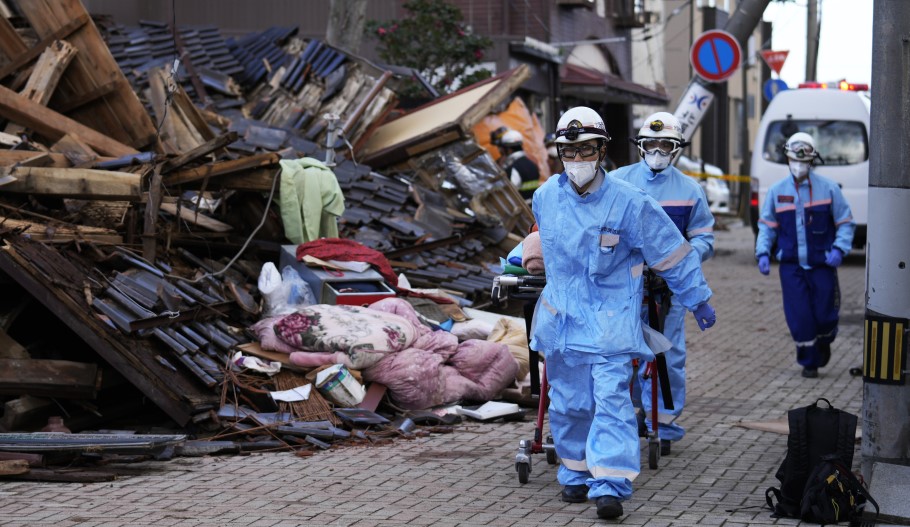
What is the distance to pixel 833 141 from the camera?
2150 centimetres

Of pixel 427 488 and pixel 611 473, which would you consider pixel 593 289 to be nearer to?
pixel 611 473

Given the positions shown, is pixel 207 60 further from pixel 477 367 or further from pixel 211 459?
pixel 211 459

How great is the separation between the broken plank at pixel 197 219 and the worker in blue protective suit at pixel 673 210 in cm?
389

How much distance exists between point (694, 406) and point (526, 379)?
1.22 meters

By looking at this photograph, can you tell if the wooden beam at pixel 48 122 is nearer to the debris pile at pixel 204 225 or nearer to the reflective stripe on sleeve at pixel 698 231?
the debris pile at pixel 204 225

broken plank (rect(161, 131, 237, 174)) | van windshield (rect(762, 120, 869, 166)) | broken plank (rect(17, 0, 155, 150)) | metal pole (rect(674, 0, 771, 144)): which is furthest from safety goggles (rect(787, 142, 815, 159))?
van windshield (rect(762, 120, 869, 166))

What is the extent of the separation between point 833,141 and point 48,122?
1367 centimetres

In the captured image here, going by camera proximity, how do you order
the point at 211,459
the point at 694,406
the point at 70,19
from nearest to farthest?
the point at 211,459, the point at 694,406, the point at 70,19

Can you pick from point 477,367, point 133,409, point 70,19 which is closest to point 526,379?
point 477,367

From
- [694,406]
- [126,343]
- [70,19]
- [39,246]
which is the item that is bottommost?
[694,406]

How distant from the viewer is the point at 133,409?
878 cm

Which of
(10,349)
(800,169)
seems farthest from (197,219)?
(800,169)

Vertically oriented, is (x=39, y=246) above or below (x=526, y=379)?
above

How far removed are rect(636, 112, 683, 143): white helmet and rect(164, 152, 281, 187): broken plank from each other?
10.6 ft
